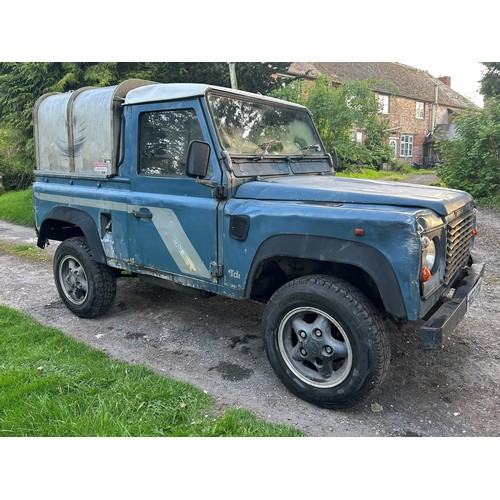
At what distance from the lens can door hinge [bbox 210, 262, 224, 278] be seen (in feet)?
11.8

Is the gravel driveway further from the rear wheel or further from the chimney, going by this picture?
the chimney

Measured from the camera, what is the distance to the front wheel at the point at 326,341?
9.57ft

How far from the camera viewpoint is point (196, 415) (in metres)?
3.05

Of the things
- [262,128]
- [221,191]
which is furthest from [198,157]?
[262,128]

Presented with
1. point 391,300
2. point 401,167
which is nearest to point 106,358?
point 391,300

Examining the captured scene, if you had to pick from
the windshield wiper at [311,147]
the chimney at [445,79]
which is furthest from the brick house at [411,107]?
the windshield wiper at [311,147]

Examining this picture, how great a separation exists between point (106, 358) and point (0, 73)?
11.3 meters

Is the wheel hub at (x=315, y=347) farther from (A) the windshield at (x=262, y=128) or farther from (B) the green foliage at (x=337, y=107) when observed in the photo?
(B) the green foliage at (x=337, y=107)

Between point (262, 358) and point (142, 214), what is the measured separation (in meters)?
1.68

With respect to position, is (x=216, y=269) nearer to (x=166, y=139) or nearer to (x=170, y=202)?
(x=170, y=202)

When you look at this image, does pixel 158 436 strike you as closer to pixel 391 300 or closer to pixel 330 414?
pixel 330 414

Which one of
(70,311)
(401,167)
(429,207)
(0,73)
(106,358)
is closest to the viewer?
(429,207)

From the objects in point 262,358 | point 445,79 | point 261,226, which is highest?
point 445,79

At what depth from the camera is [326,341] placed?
3.11 metres
